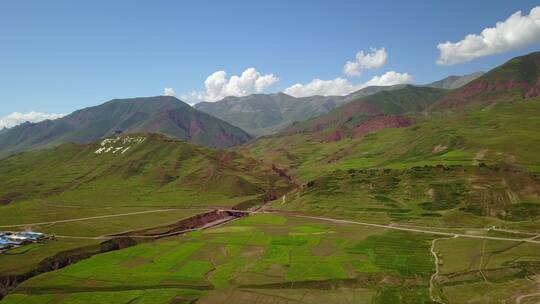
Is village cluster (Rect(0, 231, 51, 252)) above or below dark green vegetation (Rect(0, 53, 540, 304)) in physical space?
above

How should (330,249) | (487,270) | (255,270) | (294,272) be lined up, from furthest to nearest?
(330,249) → (255,270) → (294,272) → (487,270)

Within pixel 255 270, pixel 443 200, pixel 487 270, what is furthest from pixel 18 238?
pixel 443 200

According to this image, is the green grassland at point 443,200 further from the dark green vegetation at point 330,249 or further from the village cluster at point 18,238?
the village cluster at point 18,238

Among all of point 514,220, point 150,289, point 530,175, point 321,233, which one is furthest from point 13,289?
point 530,175

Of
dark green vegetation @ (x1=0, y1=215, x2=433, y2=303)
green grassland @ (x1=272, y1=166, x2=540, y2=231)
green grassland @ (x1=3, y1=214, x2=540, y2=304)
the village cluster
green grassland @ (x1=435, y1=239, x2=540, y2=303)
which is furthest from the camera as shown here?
green grassland @ (x1=272, y1=166, x2=540, y2=231)

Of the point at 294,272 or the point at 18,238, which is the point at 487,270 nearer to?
the point at 294,272

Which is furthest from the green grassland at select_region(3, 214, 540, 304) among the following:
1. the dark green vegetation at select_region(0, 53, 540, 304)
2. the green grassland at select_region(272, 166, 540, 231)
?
the green grassland at select_region(272, 166, 540, 231)

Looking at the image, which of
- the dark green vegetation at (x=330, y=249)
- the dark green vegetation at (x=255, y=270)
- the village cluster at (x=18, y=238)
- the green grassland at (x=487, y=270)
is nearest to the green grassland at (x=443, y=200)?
the dark green vegetation at (x=330, y=249)

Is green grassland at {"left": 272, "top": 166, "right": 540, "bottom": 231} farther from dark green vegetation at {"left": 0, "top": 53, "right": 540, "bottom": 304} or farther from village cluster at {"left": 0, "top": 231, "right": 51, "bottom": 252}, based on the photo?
village cluster at {"left": 0, "top": 231, "right": 51, "bottom": 252}
